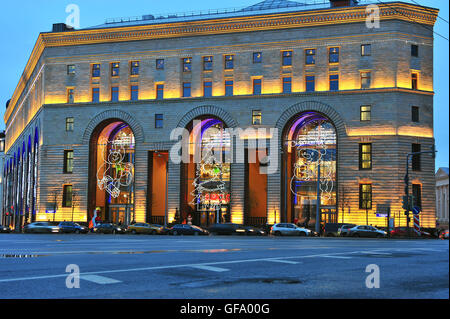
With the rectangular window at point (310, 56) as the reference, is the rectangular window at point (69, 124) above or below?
below

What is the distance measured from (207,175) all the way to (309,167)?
12.1 metres

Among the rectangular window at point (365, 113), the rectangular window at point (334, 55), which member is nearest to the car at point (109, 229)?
the rectangular window at point (365, 113)

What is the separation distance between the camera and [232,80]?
2648 inches

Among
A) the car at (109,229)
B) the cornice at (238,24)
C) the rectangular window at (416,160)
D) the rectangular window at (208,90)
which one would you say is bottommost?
the car at (109,229)

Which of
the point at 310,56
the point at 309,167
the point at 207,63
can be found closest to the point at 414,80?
the point at 310,56

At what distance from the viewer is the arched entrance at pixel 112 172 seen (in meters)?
71.8

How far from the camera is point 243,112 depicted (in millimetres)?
65875

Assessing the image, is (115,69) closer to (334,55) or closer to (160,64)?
(160,64)

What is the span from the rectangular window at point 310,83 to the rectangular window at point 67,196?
30972mm

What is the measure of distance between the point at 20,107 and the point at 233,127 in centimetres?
5242

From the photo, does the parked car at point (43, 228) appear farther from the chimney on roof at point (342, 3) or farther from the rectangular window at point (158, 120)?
the chimney on roof at point (342, 3)

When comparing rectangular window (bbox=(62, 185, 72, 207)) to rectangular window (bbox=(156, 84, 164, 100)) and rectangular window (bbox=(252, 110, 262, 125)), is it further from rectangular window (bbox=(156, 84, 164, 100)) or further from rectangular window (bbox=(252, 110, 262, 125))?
rectangular window (bbox=(252, 110, 262, 125))

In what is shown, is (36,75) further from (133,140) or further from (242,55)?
(242,55)

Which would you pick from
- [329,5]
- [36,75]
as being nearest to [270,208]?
[329,5]
